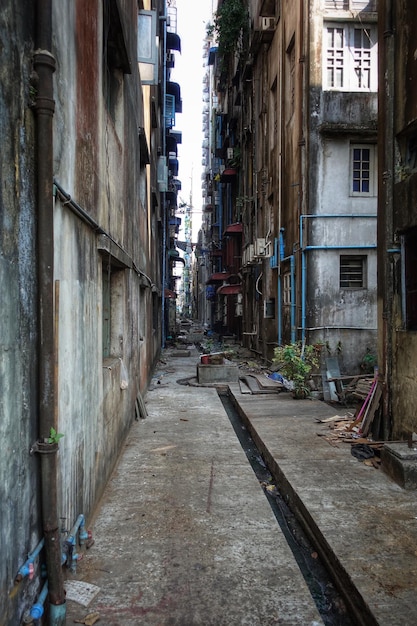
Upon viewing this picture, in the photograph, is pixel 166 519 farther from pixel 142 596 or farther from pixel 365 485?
pixel 365 485

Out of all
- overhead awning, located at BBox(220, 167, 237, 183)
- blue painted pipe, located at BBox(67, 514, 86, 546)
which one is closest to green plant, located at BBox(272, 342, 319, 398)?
blue painted pipe, located at BBox(67, 514, 86, 546)

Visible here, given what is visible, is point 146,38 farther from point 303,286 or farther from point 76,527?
point 76,527

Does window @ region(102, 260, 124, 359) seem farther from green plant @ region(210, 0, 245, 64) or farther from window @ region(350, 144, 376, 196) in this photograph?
green plant @ region(210, 0, 245, 64)

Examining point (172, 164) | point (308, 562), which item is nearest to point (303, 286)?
point (308, 562)

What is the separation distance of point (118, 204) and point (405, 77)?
434 cm

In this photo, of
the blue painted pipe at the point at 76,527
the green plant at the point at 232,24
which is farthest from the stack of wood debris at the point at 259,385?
the green plant at the point at 232,24

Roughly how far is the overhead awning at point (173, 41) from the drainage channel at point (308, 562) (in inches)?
1017

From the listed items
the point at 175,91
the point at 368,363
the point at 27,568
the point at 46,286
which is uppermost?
the point at 175,91

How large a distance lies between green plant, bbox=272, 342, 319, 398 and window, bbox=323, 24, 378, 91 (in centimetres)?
677

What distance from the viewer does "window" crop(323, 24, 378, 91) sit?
39.7 ft

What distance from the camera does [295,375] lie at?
11.0 metres

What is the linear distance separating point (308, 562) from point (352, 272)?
9.07 m

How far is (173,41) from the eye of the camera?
26516mm

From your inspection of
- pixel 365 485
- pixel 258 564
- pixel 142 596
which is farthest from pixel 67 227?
pixel 365 485
